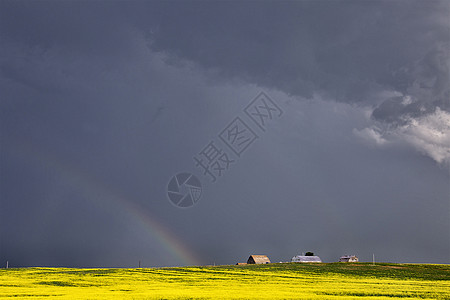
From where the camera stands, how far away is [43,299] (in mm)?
30547

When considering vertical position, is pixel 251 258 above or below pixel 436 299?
above

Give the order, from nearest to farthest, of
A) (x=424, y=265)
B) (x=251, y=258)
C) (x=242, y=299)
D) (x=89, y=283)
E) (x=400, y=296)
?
(x=242, y=299) → (x=400, y=296) → (x=89, y=283) → (x=424, y=265) → (x=251, y=258)

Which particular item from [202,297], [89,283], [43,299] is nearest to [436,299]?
[202,297]

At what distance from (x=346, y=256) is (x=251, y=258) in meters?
31.5

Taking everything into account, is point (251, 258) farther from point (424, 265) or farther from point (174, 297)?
point (174, 297)

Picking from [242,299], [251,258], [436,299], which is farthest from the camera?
[251,258]

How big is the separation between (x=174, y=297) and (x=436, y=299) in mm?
19528

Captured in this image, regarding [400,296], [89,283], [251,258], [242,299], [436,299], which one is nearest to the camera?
[242,299]

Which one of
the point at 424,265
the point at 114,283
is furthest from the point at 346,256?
the point at 114,283

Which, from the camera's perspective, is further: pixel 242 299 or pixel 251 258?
pixel 251 258

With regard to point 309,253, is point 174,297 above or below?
below

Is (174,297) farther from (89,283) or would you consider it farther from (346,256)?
(346,256)

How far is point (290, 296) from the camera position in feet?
107

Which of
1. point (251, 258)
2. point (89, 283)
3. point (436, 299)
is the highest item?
point (251, 258)
